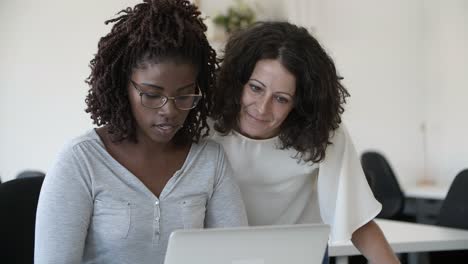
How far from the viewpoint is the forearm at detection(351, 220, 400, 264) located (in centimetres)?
175

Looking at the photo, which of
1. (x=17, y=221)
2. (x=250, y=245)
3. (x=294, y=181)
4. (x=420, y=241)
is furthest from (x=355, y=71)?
(x=250, y=245)

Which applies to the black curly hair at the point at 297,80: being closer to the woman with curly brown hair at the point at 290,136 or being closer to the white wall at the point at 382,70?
the woman with curly brown hair at the point at 290,136

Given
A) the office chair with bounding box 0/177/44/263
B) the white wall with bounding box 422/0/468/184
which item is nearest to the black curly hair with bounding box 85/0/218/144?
the office chair with bounding box 0/177/44/263

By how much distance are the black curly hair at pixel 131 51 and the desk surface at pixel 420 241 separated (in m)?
0.92

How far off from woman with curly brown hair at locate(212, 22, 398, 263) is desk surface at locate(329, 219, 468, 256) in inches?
10.2

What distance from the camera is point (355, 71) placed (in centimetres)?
545

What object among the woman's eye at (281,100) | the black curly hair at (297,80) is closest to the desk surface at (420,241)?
the black curly hair at (297,80)

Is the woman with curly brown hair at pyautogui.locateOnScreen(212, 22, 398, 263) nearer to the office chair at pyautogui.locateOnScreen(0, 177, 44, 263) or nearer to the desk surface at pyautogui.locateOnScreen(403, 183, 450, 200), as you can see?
the office chair at pyautogui.locateOnScreen(0, 177, 44, 263)

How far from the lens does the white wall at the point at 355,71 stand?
4363mm

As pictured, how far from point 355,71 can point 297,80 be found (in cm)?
386

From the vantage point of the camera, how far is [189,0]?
5.16 ft

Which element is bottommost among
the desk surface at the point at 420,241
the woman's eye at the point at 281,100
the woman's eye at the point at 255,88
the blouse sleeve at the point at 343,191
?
the desk surface at the point at 420,241

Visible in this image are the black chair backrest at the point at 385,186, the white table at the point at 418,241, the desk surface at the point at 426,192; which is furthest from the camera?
the black chair backrest at the point at 385,186

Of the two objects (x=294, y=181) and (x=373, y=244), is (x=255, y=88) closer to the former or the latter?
(x=294, y=181)
